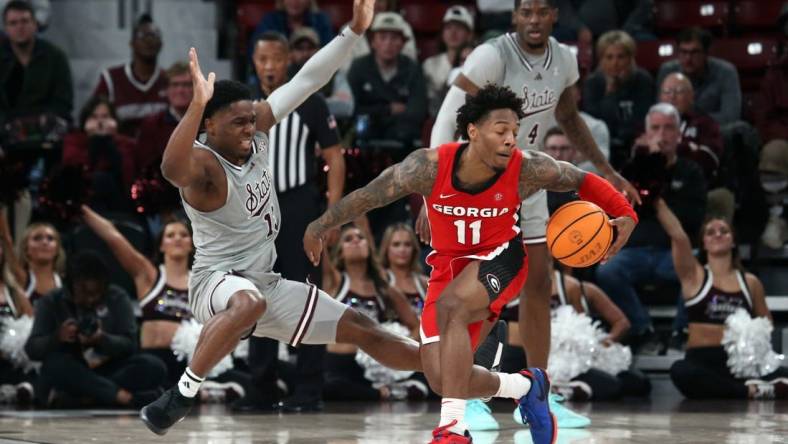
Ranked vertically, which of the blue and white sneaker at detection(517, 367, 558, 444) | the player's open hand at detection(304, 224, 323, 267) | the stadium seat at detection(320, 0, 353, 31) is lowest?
the blue and white sneaker at detection(517, 367, 558, 444)

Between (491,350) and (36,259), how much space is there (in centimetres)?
413

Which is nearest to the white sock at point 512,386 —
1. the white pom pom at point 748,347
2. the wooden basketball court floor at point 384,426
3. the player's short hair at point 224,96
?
the wooden basketball court floor at point 384,426

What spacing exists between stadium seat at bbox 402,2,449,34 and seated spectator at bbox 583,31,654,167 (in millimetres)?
2353

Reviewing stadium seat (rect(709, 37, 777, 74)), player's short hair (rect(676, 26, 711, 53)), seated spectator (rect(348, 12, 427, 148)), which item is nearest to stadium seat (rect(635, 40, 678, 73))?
stadium seat (rect(709, 37, 777, 74))

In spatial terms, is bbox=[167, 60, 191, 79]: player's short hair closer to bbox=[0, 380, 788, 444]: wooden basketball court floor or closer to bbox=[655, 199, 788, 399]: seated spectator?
bbox=[0, 380, 788, 444]: wooden basketball court floor

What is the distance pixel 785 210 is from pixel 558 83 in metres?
4.19

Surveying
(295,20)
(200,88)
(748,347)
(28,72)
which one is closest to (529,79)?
(200,88)

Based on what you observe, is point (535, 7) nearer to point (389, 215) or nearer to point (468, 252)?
point (468, 252)

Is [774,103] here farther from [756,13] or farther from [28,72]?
[28,72]

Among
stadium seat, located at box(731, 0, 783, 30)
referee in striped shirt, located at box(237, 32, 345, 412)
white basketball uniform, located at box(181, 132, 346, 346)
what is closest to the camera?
white basketball uniform, located at box(181, 132, 346, 346)

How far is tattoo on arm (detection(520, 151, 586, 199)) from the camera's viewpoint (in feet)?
19.5

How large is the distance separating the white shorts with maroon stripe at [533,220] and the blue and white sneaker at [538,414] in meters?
1.18

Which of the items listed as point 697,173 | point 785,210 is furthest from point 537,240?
point 785,210

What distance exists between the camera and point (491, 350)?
6242 mm
